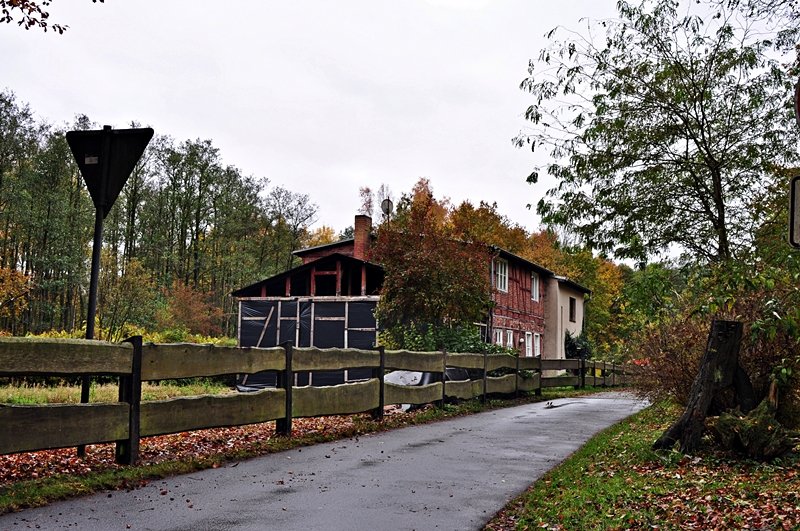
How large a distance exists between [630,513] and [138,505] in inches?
151

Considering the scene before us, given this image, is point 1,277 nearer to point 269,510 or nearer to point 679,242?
point 679,242

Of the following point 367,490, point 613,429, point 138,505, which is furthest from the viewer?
point 613,429

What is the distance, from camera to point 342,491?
732 centimetres

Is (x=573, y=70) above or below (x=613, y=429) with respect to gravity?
above

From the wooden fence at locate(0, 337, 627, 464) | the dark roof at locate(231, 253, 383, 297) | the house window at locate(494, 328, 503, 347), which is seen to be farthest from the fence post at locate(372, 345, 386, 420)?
the house window at locate(494, 328, 503, 347)

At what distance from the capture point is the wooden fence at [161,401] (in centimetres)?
672

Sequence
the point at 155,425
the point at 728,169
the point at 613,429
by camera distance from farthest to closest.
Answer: the point at 728,169
the point at 613,429
the point at 155,425

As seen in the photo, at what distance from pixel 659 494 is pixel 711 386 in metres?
2.66

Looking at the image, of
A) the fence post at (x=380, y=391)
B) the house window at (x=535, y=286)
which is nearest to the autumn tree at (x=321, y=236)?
the house window at (x=535, y=286)

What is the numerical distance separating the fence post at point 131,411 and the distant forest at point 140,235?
24739mm

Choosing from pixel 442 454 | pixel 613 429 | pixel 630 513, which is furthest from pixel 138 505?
pixel 613 429

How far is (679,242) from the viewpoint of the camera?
1694 cm

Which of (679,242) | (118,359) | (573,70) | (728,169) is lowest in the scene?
(118,359)

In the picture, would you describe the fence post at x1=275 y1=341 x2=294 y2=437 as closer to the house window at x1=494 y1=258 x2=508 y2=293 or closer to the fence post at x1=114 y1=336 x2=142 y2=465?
the fence post at x1=114 y1=336 x2=142 y2=465
